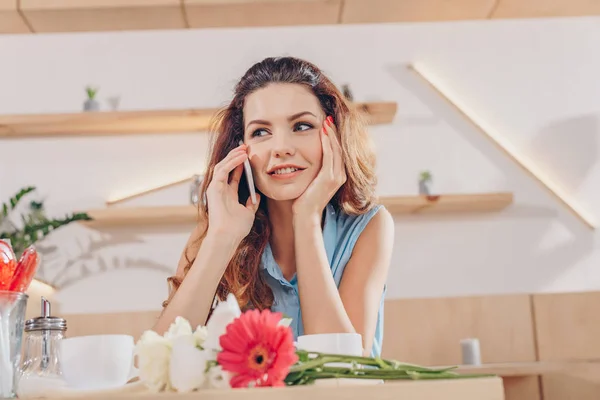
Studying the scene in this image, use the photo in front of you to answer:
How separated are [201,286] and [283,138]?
0.37m

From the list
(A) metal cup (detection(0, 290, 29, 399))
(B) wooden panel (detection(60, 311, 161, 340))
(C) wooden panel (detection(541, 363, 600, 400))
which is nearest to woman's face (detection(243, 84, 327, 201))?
(A) metal cup (detection(0, 290, 29, 399))

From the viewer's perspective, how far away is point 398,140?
140 inches

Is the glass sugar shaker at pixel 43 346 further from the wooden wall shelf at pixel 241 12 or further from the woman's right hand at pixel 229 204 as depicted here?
the wooden wall shelf at pixel 241 12

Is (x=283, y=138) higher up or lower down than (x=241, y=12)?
lower down

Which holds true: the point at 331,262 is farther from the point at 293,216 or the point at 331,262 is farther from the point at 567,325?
the point at 567,325

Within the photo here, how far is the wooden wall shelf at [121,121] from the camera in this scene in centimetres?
338

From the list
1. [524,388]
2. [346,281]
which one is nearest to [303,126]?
[346,281]

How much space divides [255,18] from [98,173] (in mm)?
1007

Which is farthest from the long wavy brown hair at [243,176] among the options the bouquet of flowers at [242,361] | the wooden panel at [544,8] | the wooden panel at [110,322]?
the wooden panel at [544,8]

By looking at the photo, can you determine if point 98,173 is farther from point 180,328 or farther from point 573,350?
point 180,328

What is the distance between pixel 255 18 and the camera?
129 inches

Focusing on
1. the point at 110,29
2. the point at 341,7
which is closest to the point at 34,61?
the point at 110,29

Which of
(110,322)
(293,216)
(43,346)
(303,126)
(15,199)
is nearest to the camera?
(43,346)

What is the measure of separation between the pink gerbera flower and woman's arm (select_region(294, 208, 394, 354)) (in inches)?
26.2
